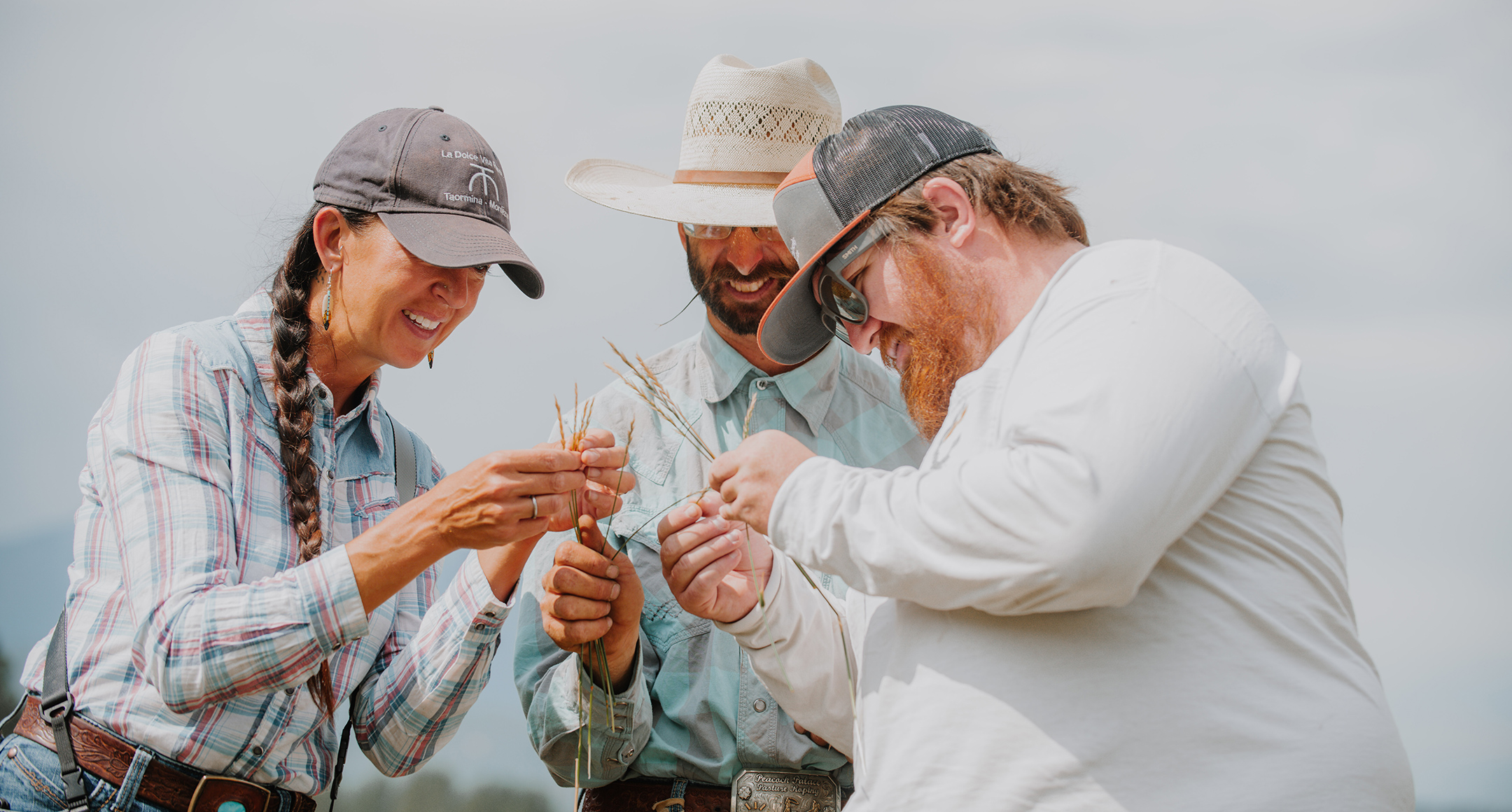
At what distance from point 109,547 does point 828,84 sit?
253cm

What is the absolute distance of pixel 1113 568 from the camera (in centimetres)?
147

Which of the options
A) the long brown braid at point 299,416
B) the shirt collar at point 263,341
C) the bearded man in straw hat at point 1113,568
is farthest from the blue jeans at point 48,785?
the bearded man in straw hat at point 1113,568

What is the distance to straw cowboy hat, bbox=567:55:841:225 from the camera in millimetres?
3189

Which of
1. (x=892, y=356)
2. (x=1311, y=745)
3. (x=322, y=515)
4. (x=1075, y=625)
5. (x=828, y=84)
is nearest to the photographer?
(x=1311, y=745)

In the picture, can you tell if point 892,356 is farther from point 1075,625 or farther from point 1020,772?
point 1020,772

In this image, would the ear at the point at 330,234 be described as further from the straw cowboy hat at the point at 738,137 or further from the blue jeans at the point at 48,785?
the blue jeans at the point at 48,785

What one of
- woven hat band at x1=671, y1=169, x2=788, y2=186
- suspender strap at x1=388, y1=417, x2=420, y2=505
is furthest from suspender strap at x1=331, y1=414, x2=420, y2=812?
woven hat band at x1=671, y1=169, x2=788, y2=186

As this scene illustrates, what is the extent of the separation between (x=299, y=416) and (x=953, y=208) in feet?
5.40

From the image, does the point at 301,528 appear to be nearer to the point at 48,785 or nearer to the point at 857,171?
the point at 48,785

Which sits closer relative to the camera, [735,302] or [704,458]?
[704,458]

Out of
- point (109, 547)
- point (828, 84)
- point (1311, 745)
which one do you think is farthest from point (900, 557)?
point (828, 84)

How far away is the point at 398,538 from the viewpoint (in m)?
2.17

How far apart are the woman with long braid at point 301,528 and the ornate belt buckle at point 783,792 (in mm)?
740

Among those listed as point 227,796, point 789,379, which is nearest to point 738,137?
point 789,379
